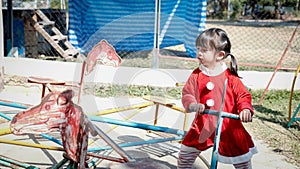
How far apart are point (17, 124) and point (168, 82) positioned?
5.18m

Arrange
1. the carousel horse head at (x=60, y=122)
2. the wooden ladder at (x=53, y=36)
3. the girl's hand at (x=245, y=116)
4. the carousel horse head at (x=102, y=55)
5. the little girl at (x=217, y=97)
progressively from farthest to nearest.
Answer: the wooden ladder at (x=53, y=36)
the little girl at (x=217, y=97)
the carousel horse head at (x=102, y=55)
the girl's hand at (x=245, y=116)
the carousel horse head at (x=60, y=122)

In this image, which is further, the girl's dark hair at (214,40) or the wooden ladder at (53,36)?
the wooden ladder at (53,36)

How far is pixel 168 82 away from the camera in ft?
22.1

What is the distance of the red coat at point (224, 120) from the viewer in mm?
2518

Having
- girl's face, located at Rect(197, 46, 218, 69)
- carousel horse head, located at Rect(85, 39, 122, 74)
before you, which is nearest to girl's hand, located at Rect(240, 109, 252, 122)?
girl's face, located at Rect(197, 46, 218, 69)

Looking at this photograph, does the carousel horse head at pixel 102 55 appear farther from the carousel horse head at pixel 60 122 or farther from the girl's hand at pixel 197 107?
the carousel horse head at pixel 60 122

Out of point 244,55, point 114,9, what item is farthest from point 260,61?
point 114,9

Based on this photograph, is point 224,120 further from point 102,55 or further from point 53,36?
point 53,36

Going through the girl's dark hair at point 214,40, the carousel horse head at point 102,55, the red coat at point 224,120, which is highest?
the girl's dark hair at point 214,40

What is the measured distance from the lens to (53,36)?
9.40m

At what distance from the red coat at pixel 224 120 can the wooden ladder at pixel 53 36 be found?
271 inches

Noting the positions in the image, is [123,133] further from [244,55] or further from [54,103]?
[244,55]

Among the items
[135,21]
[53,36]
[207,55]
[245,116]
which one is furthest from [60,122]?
[135,21]

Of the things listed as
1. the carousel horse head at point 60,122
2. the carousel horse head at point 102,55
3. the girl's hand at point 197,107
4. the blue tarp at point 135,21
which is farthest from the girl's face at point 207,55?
the blue tarp at point 135,21
